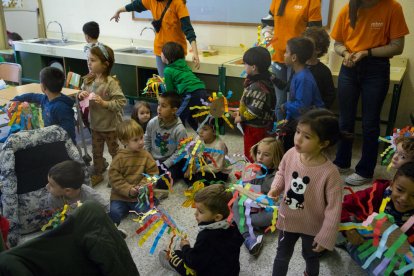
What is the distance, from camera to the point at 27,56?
18.0 ft

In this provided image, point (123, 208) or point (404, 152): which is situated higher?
point (404, 152)

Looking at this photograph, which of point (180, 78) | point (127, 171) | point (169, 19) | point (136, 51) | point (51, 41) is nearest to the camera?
point (127, 171)

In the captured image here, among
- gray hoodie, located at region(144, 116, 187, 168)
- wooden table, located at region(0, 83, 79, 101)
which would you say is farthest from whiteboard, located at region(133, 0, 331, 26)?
wooden table, located at region(0, 83, 79, 101)

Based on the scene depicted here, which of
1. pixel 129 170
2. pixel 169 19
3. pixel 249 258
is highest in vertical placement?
pixel 169 19

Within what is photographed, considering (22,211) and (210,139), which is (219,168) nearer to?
(210,139)

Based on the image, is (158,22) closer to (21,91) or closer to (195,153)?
(21,91)

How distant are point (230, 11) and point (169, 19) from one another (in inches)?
44.5

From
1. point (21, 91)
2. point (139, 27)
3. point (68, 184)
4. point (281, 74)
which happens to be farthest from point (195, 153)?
point (139, 27)

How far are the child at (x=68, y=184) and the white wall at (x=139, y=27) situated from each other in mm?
2975

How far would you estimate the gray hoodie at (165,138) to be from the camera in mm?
3045

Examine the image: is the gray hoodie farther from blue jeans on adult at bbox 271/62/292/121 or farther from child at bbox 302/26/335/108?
child at bbox 302/26/335/108

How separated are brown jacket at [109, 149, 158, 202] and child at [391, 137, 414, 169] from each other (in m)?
1.59

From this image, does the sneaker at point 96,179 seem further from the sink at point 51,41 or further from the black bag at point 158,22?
the sink at point 51,41

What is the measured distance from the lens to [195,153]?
2.87 metres
